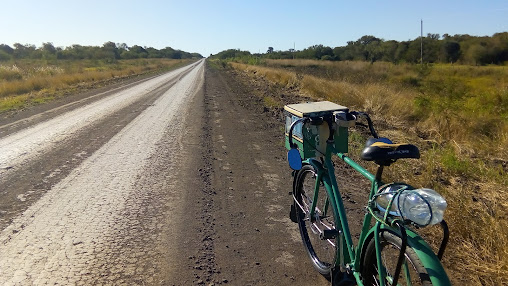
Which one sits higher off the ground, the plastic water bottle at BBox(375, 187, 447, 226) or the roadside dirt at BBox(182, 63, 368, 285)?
the plastic water bottle at BBox(375, 187, 447, 226)

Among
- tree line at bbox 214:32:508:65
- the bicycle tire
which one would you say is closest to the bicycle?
the bicycle tire

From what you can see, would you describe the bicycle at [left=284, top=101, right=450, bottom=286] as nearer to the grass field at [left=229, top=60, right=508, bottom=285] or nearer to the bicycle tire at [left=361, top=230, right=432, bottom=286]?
the bicycle tire at [left=361, top=230, right=432, bottom=286]

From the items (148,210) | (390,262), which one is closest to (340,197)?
(390,262)

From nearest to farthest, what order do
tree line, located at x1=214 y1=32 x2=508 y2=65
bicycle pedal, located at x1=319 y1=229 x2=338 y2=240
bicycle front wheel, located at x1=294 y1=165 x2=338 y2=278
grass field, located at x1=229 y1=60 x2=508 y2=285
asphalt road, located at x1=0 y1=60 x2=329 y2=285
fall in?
1. bicycle pedal, located at x1=319 y1=229 x2=338 y2=240
2. bicycle front wheel, located at x1=294 y1=165 x2=338 y2=278
3. grass field, located at x1=229 y1=60 x2=508 y2=285
4. asphalt road, located at x1=0 y1=60 x2=329 y2=285
5. tree line, located at x1=214 y1=32 x2=508 y2=65

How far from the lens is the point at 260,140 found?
8570 millimetres

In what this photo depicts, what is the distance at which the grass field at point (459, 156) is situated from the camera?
10.7ft

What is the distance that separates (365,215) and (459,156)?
4.93m

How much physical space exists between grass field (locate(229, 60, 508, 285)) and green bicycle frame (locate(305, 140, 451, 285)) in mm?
1039

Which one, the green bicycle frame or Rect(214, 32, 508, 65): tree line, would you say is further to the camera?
Rect(214, 32, 508, 65): tree line

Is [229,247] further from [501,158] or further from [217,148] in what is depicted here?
[501,158]

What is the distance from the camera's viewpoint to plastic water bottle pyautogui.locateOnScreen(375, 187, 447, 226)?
5.90 ft

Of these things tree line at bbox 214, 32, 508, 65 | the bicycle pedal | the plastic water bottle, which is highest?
tree line at bbox 214, 32, 508, 65

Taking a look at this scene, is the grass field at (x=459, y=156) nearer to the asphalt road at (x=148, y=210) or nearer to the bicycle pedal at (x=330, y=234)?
the bicycle pedal at (x=330, y=234)

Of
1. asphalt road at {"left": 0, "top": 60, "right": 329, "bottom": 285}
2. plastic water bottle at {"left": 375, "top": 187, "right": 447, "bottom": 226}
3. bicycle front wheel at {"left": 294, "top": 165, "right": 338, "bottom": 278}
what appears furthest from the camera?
asphalt road at {"left": 0, "top": 60, "right": 329, "bottom": 285}
